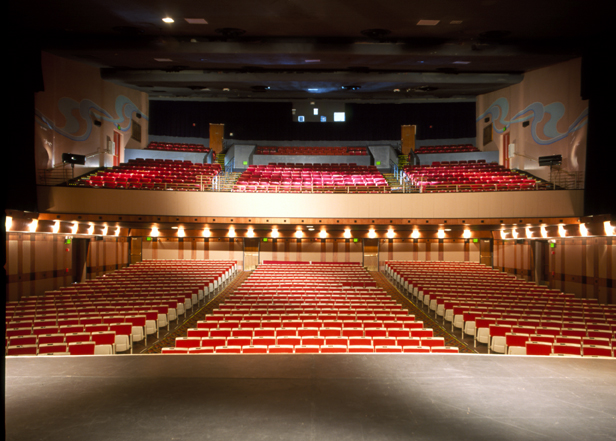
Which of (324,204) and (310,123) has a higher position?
(310,123)

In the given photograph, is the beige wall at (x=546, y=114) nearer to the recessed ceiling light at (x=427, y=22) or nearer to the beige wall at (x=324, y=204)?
the beige wall at (x=324, y=204)

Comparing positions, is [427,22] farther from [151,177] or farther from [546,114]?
[151,177]

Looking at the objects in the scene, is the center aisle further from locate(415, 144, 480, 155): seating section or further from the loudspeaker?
the loudspeaker

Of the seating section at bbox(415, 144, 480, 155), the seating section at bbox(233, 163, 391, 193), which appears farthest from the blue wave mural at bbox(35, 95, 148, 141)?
the seating section at bbox(415, 144, 480, 155)

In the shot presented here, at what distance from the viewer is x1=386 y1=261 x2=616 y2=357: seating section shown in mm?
7062

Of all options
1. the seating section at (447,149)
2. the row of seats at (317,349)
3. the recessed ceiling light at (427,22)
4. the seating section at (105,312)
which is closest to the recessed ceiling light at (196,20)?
the recessed ceiling light at (427,22)

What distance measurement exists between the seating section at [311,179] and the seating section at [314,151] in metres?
3.13

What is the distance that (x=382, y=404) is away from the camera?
3.14 metres

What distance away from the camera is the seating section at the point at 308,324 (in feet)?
21.9

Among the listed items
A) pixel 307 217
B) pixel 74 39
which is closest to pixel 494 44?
pixel 307 217

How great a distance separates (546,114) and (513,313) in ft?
34.2

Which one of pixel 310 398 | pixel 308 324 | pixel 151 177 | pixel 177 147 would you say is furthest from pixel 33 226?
pixel 310 398

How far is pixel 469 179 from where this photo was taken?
1608cm

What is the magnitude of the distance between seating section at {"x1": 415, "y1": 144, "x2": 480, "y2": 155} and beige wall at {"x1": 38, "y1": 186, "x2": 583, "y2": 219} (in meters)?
8.76
